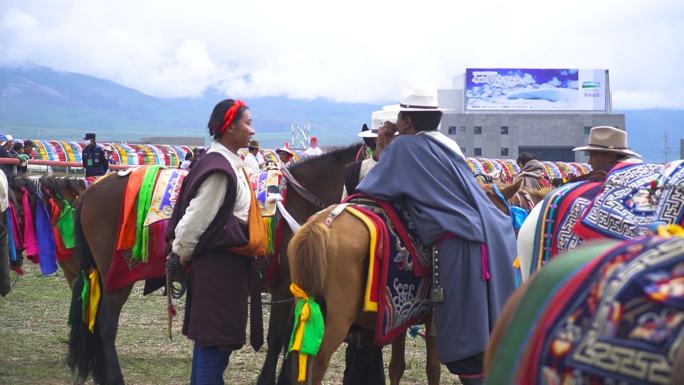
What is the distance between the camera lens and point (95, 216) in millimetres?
6633

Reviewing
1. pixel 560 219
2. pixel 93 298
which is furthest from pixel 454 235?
pixel 93 298

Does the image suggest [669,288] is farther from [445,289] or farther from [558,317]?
[445,289]

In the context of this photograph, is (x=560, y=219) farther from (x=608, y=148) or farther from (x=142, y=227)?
(x=142, y=227)

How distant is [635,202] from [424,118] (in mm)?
1232

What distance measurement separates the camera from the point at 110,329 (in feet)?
21.2

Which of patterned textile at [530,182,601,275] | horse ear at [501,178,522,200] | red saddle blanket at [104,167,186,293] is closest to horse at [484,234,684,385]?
Result: patterned textile at [530,182,601,275]

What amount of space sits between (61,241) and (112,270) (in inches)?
95.7

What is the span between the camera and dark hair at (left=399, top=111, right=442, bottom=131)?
4.77m

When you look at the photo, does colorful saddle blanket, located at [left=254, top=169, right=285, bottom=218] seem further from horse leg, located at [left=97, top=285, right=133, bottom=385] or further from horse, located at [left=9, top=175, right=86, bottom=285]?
horse, located at [left=9, top=175, right=86, bottom=285]

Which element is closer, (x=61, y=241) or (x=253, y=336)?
(x=253, y=336)

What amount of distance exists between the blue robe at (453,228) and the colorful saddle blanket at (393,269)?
9cm

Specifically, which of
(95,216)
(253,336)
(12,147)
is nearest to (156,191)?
(95,216)

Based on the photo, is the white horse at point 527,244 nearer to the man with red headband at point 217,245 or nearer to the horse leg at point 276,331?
the man with red headband at point 217,245

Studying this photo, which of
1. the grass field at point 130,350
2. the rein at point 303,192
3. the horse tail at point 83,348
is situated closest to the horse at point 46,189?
the grass field at point 130,350
